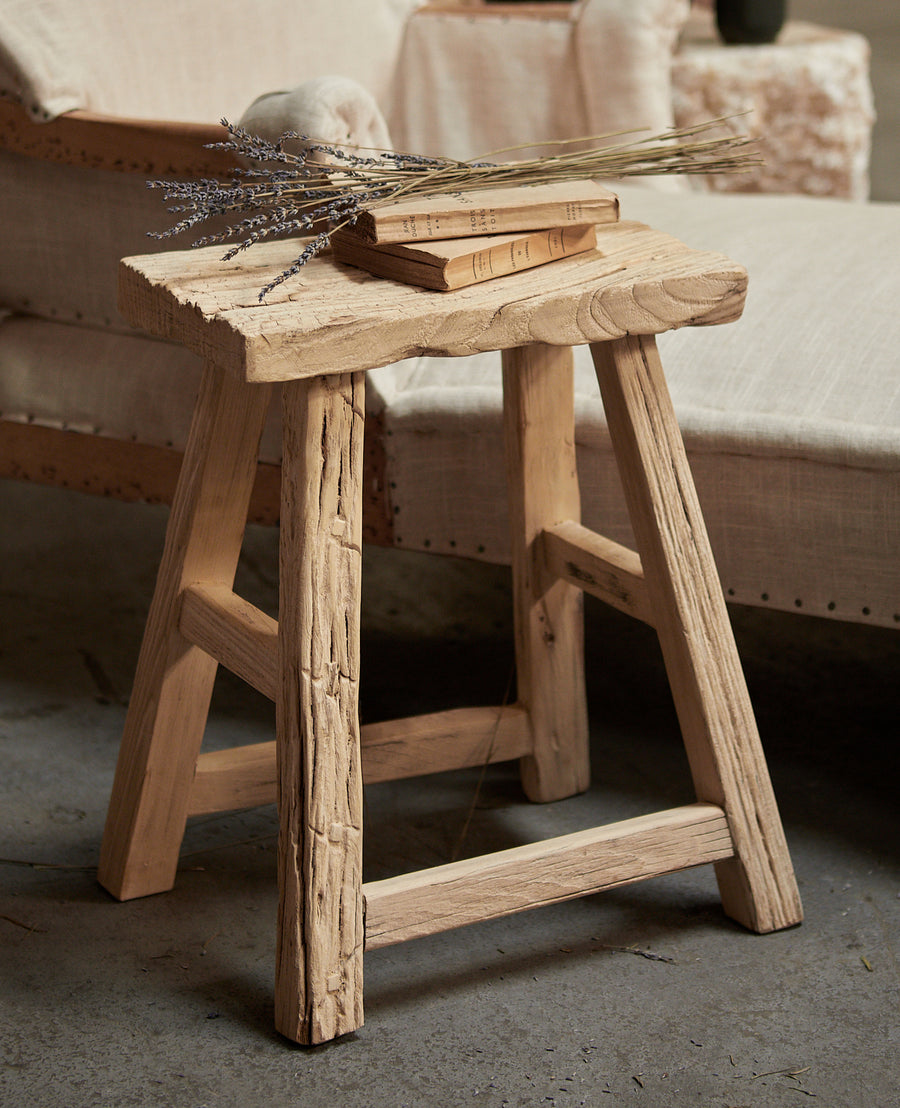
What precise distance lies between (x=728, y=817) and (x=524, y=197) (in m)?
0.52

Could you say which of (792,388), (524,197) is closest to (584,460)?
(792,388)

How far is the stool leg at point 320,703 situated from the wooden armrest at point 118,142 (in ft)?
1.46

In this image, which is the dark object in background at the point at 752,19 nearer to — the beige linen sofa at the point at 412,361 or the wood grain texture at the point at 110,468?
the beige linen sofa at the point at 412,361

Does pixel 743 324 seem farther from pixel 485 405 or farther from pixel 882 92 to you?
pixel 882 92

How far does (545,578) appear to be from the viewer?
49.9 inches

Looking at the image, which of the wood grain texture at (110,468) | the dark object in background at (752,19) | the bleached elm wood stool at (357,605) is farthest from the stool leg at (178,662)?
the dark object in background at (752,19)

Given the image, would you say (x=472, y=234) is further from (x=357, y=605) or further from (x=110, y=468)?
(x=110, y=468)

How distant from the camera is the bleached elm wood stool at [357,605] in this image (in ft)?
2.99

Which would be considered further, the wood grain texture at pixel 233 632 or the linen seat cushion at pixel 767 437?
the linen seat cushion at pixel 767 437

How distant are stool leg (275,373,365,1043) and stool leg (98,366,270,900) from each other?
0.16 metres

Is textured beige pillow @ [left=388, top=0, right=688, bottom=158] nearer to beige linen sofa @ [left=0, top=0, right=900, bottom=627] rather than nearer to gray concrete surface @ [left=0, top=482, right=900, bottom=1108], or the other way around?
beige linen sofa @ [left=0, top=0, right=900, bottom=627]

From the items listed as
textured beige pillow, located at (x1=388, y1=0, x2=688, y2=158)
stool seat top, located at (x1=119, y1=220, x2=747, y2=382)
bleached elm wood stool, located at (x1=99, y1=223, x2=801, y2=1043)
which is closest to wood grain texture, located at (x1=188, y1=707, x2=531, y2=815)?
bleached elm wood stool, located at (x1=99, y1=223, x2=801, y2=1043)

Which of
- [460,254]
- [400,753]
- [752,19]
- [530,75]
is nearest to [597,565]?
[400,753]

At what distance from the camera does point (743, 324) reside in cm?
126
